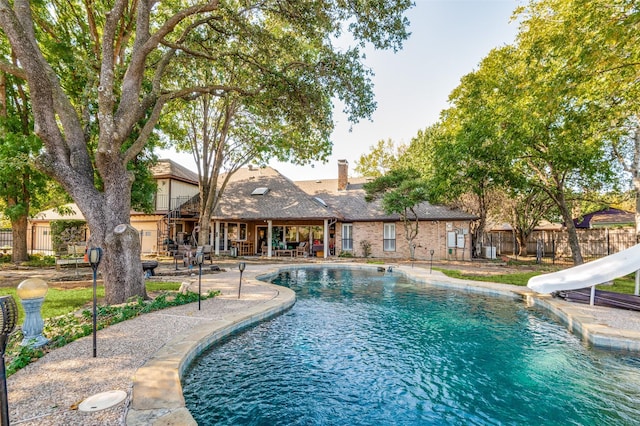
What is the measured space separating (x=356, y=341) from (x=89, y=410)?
453 centimetres

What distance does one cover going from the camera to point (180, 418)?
119 inches

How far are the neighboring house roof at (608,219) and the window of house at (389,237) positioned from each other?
39.2 feet

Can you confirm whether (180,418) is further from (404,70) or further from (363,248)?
(363,248)

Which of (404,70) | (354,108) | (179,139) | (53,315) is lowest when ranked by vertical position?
(53,315)

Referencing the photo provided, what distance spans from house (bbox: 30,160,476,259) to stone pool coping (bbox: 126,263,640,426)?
8.85 meters

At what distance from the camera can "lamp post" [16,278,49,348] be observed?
471cm

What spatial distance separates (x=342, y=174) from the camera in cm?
2594

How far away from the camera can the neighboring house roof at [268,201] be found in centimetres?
2103

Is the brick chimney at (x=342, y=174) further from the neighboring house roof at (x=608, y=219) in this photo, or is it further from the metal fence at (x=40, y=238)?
the metal fence at (x=40, y=238)

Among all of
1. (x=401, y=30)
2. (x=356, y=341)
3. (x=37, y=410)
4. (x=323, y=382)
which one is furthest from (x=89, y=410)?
(x=401, y=30)

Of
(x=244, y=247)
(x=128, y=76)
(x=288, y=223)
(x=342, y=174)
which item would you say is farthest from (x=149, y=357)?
(x=342, y=174)

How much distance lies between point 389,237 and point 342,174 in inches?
275

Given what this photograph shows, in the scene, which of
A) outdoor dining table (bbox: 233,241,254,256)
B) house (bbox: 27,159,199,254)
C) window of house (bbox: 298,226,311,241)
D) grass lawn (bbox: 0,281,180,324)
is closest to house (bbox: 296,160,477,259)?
window of house (bbox: 298,226,311,241)

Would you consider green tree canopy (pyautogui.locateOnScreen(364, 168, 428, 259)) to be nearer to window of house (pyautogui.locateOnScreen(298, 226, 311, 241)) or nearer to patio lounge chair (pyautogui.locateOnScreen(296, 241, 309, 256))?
patio lounge chair (pyautogui.locateOnScreen(296, 241, 309, 256))
